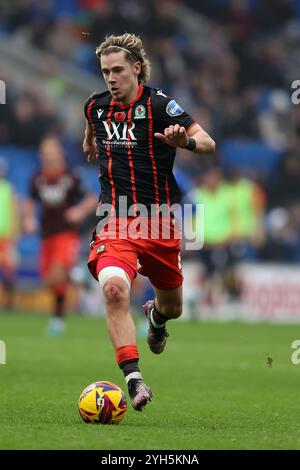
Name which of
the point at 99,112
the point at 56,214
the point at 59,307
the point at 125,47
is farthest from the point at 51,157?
the point at 125,47

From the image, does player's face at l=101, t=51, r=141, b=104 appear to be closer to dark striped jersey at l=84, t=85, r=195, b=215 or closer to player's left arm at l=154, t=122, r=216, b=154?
dark striped jersey at l=84, t=85, r=195, b=215

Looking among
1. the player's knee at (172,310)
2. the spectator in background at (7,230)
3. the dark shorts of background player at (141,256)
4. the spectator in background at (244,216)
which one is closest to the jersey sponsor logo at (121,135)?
the dark shorts of background player at (141,256)

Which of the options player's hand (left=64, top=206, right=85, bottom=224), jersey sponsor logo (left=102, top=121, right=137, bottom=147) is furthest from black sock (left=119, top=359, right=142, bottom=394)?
player's hand (left=64, top=206, right=85, bottom=224)

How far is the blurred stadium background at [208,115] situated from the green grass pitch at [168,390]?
354 cm

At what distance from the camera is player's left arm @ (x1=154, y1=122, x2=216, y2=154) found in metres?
7.08

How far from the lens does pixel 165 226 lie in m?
7.98

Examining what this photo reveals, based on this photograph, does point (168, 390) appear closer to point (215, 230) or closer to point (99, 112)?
point (99, 112)

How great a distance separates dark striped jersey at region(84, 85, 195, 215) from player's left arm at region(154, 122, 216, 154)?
0.53 ft

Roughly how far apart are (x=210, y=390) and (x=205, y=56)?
1586 cm

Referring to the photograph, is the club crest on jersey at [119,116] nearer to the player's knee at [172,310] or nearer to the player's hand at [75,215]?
the player's knee at [172,310]

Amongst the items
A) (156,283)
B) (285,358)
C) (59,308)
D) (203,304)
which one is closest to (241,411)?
(156,283)

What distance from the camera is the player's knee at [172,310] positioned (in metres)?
8.75

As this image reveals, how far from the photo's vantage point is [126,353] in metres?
7.15

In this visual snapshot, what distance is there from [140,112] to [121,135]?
0.68ft
